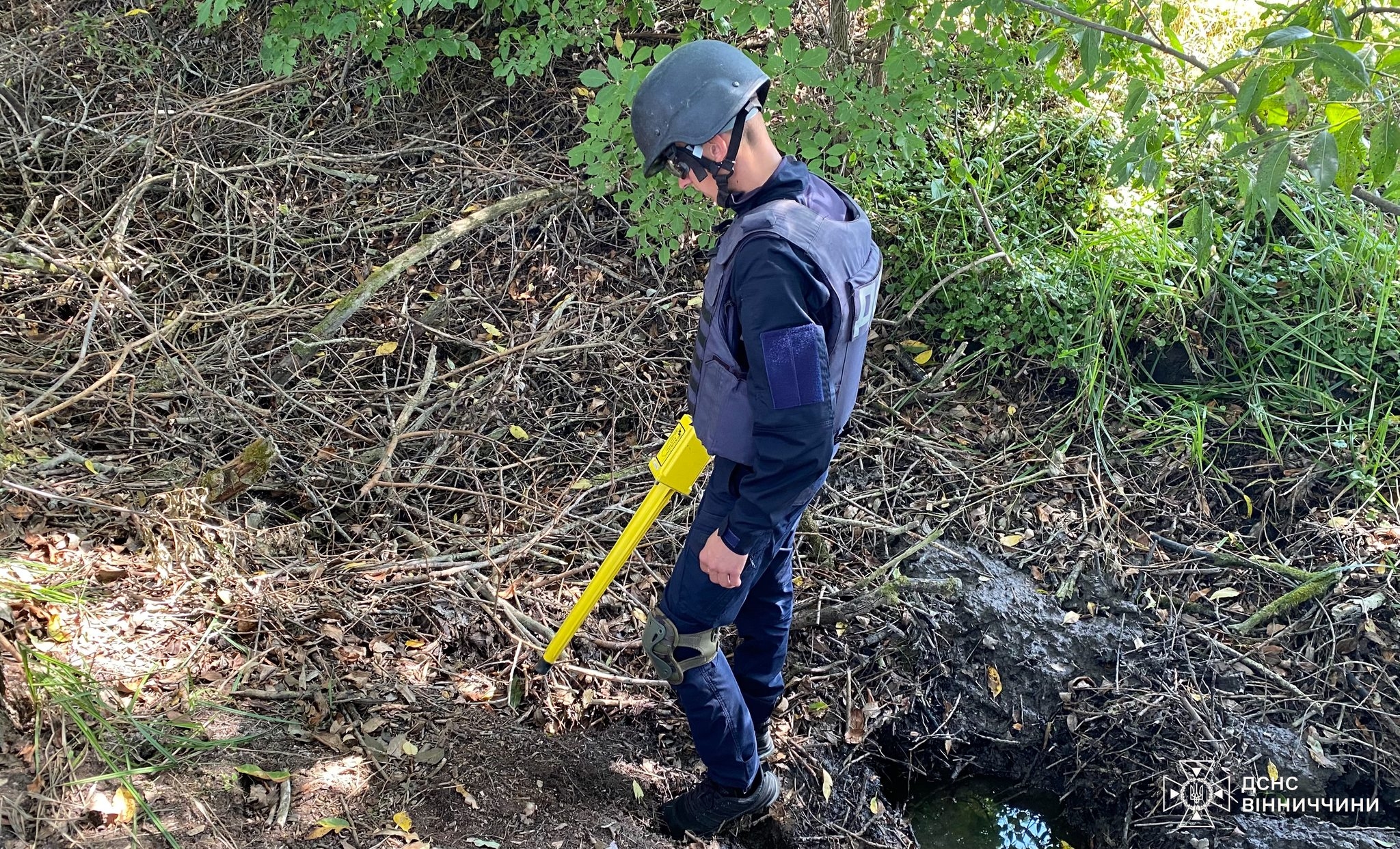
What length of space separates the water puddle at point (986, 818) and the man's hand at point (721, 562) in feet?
4.27

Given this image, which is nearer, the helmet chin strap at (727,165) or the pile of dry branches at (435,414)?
the helmet chin strap at (727,165)

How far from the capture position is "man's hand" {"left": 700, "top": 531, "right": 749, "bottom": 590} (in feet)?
6.93

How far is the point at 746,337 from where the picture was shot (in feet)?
6.38

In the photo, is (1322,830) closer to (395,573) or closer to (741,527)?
(741,527)

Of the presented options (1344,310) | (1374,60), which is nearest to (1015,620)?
(1374,60)

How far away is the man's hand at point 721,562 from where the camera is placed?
2113 millimetres

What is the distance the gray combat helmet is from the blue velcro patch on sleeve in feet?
1.54

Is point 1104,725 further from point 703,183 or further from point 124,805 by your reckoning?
point 124,805

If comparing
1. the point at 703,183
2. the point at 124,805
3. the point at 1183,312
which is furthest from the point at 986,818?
the point at 124,805

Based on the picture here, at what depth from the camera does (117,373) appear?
3465 millimetres

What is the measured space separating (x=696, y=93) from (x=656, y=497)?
1028mm

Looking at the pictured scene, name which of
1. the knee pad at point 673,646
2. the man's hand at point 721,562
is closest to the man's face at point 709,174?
the man's hand at point 721,562

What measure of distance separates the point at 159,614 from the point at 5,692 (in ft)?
1.46

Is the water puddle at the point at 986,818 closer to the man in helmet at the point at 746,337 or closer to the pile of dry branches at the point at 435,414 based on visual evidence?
the pile of dry branches at the point at 435,414
